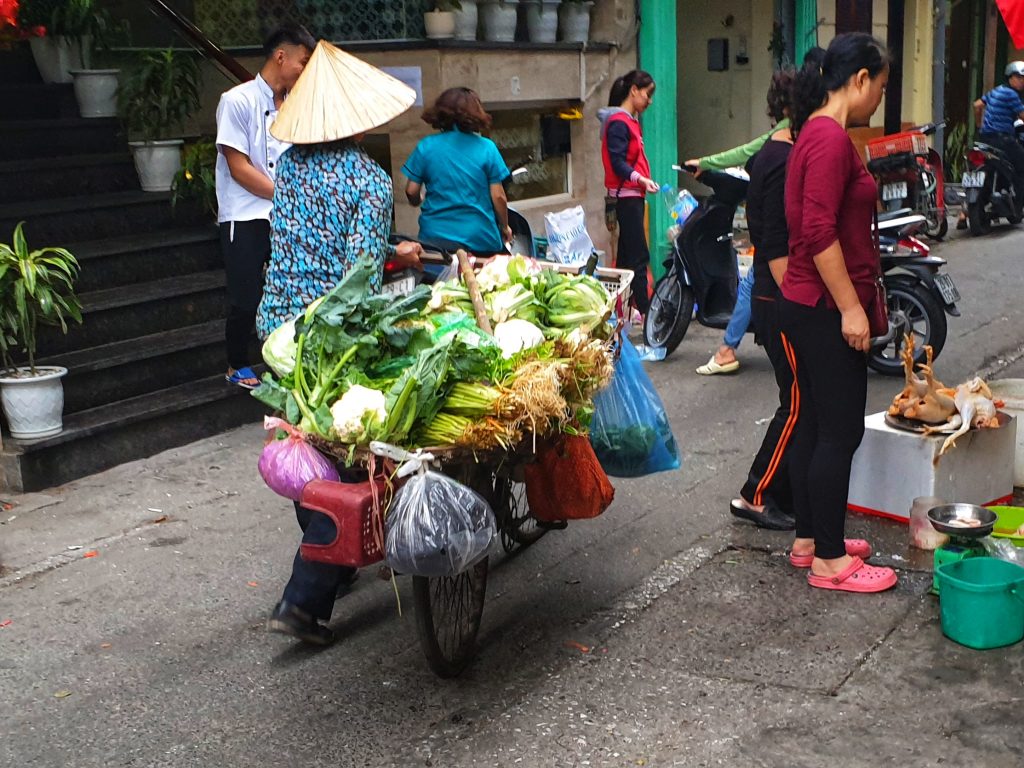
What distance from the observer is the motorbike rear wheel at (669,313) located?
29.3 feet

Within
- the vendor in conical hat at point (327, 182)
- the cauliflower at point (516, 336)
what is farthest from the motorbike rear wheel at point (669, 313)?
the cauliflower at point (516, 336)

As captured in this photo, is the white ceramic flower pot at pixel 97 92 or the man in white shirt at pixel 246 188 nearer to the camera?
the man in white shirt at pixel 246 188

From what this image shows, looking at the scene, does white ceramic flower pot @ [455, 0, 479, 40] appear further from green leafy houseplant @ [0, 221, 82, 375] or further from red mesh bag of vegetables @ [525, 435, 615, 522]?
red mesh bag of vegetables @ [525, 435, 615, 522]

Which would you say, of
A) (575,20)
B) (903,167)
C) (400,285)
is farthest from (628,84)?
(400,285)

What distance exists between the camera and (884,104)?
1767 cm

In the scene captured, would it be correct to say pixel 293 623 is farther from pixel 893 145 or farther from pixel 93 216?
pixel 893 145

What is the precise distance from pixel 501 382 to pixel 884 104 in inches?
598

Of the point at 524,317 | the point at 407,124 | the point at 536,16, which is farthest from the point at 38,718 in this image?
the point at 536,16

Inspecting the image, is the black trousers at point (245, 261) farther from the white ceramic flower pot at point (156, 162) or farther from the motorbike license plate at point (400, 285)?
the motorbike license plate at point (400, 285)

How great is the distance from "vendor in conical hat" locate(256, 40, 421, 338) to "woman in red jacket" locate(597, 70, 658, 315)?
14.9 ft

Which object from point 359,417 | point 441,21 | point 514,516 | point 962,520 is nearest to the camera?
point 359,417

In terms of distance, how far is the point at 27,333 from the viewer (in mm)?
6348

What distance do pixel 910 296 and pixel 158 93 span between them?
5251 millimetres

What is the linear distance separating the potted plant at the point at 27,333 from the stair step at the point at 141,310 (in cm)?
60
